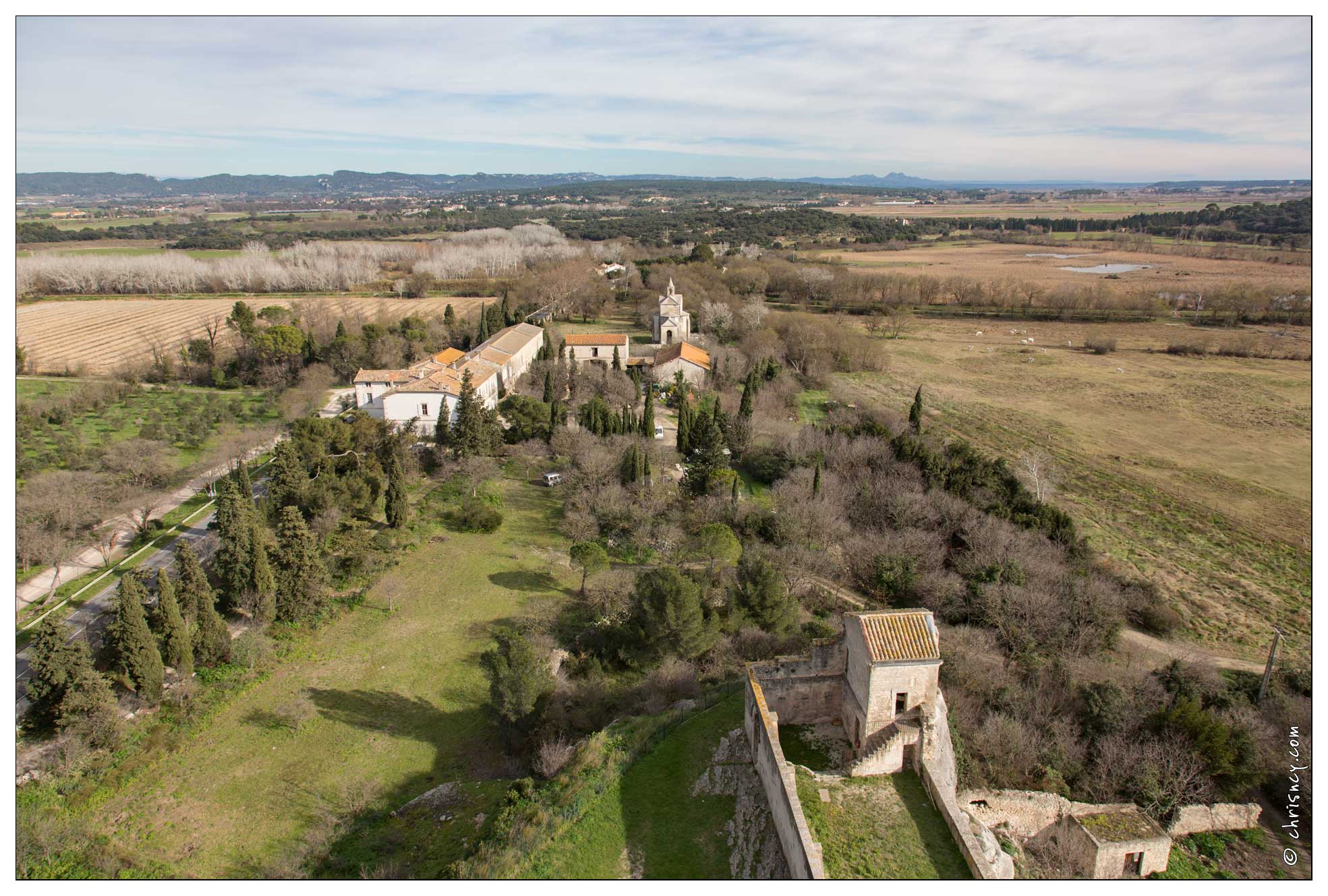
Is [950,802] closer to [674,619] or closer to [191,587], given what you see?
[674,619]

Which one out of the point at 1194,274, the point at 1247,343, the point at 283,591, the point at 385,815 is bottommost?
the point at 385,815

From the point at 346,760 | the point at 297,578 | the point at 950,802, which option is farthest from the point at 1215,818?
the point at 297,578

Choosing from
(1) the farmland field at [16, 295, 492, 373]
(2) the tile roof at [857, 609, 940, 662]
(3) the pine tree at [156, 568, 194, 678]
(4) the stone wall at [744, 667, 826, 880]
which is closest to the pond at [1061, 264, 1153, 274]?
(1) the farmland field at [16, 295, 492, 373]

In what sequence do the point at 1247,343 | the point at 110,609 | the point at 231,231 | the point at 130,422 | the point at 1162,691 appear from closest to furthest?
the point at 1162,691 < the point at 110,609 < the point at 130,422 < the point at 1247,343 < the point at 231,231

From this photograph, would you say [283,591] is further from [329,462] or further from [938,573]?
[938,573]

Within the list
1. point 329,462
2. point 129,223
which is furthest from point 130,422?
point 129,223

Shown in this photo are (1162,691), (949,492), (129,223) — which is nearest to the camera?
(1162,691)
